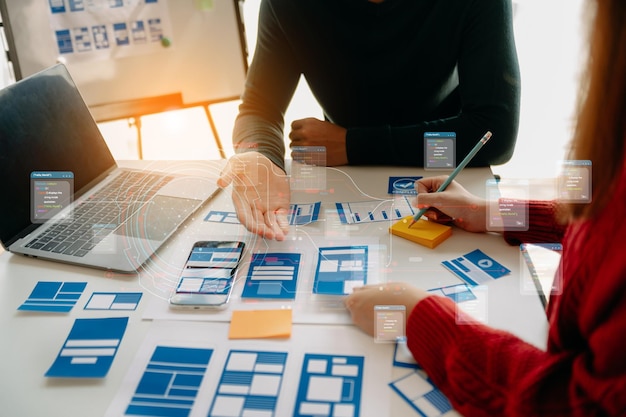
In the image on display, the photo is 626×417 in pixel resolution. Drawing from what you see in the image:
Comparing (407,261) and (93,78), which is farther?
(93,78)

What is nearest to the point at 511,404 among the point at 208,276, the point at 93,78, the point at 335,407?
the point at 335,407

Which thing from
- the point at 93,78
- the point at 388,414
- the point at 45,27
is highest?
the point at 45,27

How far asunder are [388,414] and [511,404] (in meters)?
0.13

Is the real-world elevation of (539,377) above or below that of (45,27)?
below

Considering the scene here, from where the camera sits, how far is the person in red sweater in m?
0.49

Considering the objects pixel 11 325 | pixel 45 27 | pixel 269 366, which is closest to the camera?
pixel 269 366

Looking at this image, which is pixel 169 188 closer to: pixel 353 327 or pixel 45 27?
pixel 353 327

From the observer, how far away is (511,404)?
555 mm
